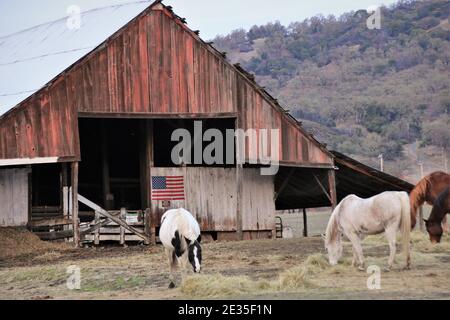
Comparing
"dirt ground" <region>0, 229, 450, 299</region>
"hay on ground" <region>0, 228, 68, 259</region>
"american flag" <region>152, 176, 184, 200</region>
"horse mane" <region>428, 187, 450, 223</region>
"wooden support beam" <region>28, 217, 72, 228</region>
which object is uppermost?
"american flag" <region>152, 176, 184, 200</region>

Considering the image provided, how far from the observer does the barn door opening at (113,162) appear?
35906 mm

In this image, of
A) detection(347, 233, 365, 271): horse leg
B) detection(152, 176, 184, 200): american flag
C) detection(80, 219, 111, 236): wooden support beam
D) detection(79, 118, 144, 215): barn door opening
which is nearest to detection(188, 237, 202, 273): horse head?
detection(347, 233, 365, 271): horse leg

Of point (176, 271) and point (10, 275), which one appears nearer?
point (176, 271)

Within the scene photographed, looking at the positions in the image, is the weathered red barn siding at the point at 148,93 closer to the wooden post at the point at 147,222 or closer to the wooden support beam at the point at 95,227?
the wooden support beam at the point at 95,227

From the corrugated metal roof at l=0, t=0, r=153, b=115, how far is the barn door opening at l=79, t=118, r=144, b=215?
3.02m

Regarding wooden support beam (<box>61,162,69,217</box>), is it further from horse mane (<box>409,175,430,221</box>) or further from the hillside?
the hillside

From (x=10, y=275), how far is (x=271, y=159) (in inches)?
484

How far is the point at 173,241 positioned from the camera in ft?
59.2

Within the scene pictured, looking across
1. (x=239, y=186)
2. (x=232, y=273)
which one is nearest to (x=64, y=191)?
(x=239, y=186)

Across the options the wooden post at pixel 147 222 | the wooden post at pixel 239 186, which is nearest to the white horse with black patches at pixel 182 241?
the wooden post at pixel 239 186

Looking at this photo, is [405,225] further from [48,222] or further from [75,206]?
[48,222]

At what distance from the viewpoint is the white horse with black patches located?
1766 cm

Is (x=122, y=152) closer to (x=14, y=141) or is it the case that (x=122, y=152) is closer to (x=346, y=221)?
(x=14, y=141)
